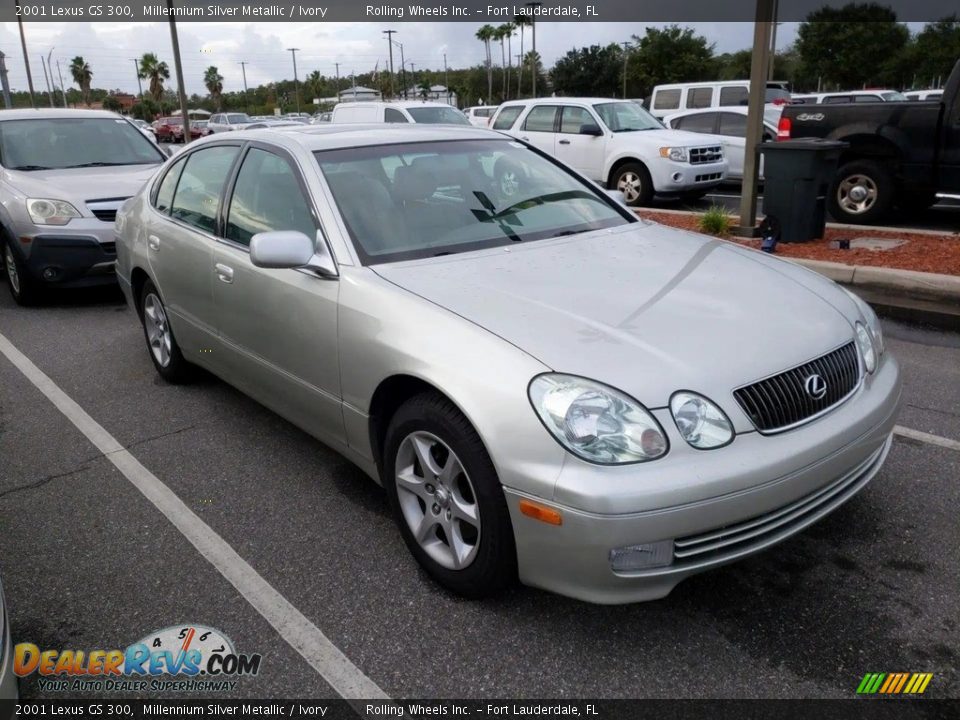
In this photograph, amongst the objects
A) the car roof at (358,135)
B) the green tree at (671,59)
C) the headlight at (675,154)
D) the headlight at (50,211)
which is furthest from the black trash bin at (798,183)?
the green tree at (671,59)

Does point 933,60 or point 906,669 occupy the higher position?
point 933,60

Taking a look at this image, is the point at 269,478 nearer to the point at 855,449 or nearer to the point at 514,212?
the point at 514,212

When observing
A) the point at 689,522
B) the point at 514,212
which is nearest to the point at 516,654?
the point at 689,522

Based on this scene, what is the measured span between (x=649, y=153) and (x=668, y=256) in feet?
29.0

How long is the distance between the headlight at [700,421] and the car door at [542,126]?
11.0 m

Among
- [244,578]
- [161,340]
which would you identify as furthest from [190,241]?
[244,578]

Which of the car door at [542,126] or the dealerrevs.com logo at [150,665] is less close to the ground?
the car door at [542,126]

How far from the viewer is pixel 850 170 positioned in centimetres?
943

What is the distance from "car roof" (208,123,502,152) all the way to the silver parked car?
3569mm

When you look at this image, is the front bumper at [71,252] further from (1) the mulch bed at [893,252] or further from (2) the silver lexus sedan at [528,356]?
(1) the mulch bed at [893,252]

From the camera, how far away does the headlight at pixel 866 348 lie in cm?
300

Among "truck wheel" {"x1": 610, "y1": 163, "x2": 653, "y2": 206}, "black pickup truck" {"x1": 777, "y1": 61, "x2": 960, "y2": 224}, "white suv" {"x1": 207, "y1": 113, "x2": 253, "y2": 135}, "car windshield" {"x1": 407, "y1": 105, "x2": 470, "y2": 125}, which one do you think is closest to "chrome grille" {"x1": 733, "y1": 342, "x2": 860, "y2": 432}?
"black pickup truck" {"x1": 777, "y1": 61, "x2": 960, "y2": 224}

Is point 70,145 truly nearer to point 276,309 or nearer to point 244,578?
point 276,309

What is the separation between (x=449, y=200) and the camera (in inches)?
144
